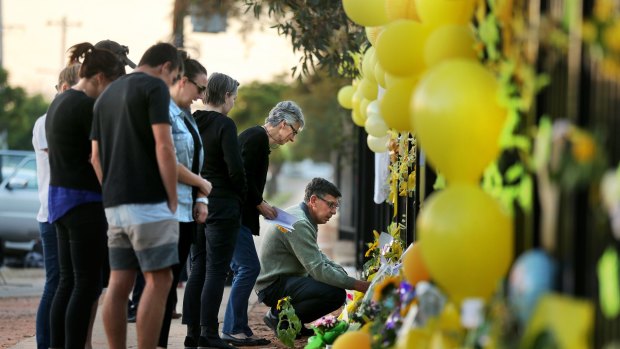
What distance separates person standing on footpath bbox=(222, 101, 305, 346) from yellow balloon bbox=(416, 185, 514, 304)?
11.4 ft

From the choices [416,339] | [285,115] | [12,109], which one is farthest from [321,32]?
Answer: [12,109]

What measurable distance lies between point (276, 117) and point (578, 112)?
168 inches

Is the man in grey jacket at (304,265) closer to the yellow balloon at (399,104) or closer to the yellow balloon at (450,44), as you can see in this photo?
the yellow balloon at (399,104)

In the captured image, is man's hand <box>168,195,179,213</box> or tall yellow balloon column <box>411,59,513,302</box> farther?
man's hand <box>168,195,179,213</box>

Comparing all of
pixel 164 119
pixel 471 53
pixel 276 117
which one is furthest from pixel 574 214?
pixel 276 117

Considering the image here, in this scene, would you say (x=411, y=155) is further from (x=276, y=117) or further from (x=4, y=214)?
(x=4, y=214)

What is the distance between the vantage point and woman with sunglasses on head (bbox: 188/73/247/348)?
6805mm

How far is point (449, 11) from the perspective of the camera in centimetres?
450

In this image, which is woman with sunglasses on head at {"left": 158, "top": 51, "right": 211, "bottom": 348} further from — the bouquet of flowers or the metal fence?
the metal fence

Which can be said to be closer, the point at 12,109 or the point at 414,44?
the point at 414,44

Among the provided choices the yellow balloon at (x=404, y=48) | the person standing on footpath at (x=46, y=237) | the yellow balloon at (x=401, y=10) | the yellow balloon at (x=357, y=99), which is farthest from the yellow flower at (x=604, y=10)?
the yellow balloon at (x=357, y=99)

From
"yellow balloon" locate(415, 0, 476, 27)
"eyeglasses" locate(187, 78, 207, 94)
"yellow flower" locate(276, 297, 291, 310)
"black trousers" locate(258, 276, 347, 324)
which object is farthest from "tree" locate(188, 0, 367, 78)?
"yellow balloon" locate(415, 0, 476, 27)

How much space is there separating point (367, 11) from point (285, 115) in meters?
1.42

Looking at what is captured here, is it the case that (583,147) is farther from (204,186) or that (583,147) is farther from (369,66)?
(369,66)
